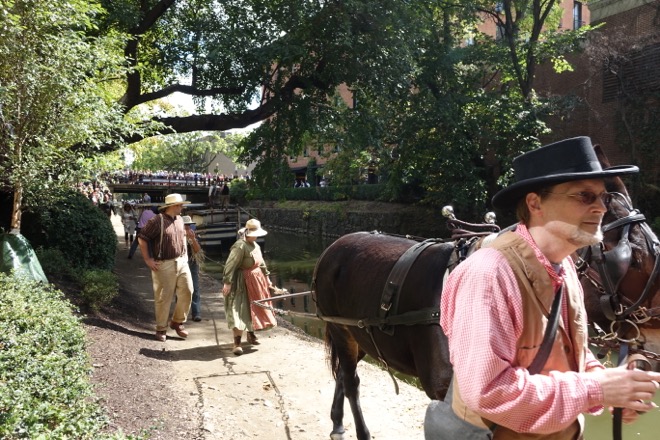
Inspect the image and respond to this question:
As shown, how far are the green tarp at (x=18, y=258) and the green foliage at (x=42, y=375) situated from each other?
2.03 m

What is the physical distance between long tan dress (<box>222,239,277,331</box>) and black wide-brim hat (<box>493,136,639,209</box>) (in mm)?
6154

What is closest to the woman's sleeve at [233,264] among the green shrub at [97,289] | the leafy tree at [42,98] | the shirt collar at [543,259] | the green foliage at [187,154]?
the green shrub at [97,289]

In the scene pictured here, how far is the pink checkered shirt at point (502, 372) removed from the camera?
60.5 inches

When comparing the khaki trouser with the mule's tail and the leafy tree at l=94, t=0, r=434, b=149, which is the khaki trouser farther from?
the leafy tree at l=94, t=0, r=434, b=149

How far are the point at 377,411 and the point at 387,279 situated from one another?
2.40m

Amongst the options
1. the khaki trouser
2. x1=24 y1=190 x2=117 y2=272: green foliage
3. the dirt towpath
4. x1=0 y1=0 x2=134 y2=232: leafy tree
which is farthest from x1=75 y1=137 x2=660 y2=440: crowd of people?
x1=24 y1=190 x2=117 y2=272: green foliage

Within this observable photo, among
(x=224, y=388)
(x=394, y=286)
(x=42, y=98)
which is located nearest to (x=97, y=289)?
(x=42, y=98)

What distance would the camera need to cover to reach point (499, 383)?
60.8 inches

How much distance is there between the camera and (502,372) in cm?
156

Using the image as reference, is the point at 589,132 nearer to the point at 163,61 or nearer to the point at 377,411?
the point at 163,61

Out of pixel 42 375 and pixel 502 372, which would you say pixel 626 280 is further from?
pixel 42 375

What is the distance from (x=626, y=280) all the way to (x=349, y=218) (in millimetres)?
27583

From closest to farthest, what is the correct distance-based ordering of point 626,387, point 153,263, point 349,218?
point 626,387
point 153,263
point 349,218

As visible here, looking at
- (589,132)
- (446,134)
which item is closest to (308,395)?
(446,134)
